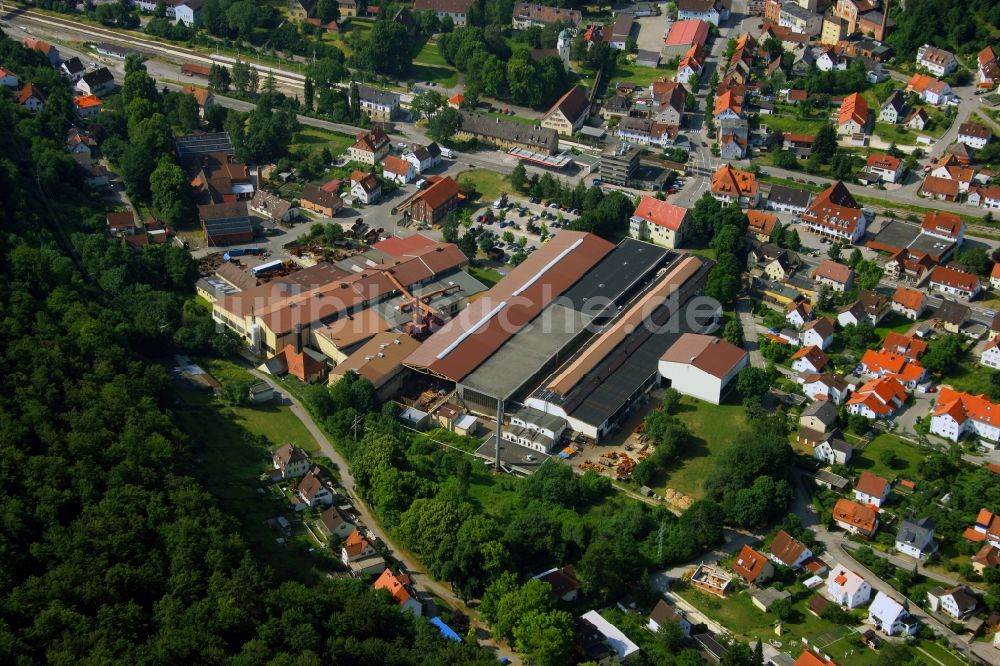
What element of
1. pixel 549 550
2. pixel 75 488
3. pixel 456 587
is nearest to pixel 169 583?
pixel 75 488

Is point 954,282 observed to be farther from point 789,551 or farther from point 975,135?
point 789,551

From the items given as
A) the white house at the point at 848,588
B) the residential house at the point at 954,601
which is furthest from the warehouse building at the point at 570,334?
the residential house at the point at 954,601

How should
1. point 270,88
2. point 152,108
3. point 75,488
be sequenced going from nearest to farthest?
point 75,488 < point 152,108 < point 270,88

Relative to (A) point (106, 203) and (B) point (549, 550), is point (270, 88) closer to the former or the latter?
(A) point (106, 203)

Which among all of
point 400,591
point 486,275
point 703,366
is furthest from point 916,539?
point 486,275

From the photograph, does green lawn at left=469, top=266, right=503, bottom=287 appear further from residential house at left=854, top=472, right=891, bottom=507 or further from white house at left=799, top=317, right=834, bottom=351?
residential house at left=854, top=472, right=891, bottom=507

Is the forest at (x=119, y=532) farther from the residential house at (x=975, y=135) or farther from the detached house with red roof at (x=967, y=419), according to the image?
the residential house at (x=975, y=135)

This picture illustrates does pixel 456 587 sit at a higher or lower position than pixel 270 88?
lower
